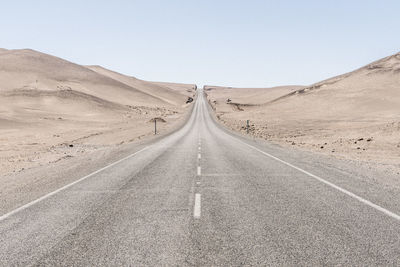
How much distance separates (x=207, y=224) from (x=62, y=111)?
230 ft

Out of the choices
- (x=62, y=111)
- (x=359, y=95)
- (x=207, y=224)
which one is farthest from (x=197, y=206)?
(x=359, y=95)

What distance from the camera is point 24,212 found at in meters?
6.96

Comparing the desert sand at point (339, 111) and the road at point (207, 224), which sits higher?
the desert sand at point (339, 111)

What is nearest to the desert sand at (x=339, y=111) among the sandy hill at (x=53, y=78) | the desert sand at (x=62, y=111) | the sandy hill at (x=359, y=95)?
the sandy hill at (x=359, y=95)

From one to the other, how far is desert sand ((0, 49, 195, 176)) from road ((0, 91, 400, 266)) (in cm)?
975

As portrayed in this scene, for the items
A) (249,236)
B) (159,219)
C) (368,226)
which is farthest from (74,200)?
(368,226)

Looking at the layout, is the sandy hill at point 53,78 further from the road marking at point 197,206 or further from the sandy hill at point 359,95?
the road marking at point 197,206

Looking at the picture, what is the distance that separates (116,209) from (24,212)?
1916 millimetres

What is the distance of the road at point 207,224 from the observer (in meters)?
4.63

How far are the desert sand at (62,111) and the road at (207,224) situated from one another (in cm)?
975

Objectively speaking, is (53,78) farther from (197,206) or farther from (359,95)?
(197,206)

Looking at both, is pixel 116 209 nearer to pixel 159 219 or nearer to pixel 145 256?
pixel 159 219

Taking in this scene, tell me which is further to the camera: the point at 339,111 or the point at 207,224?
the point at 339,111

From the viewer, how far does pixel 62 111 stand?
228ft
